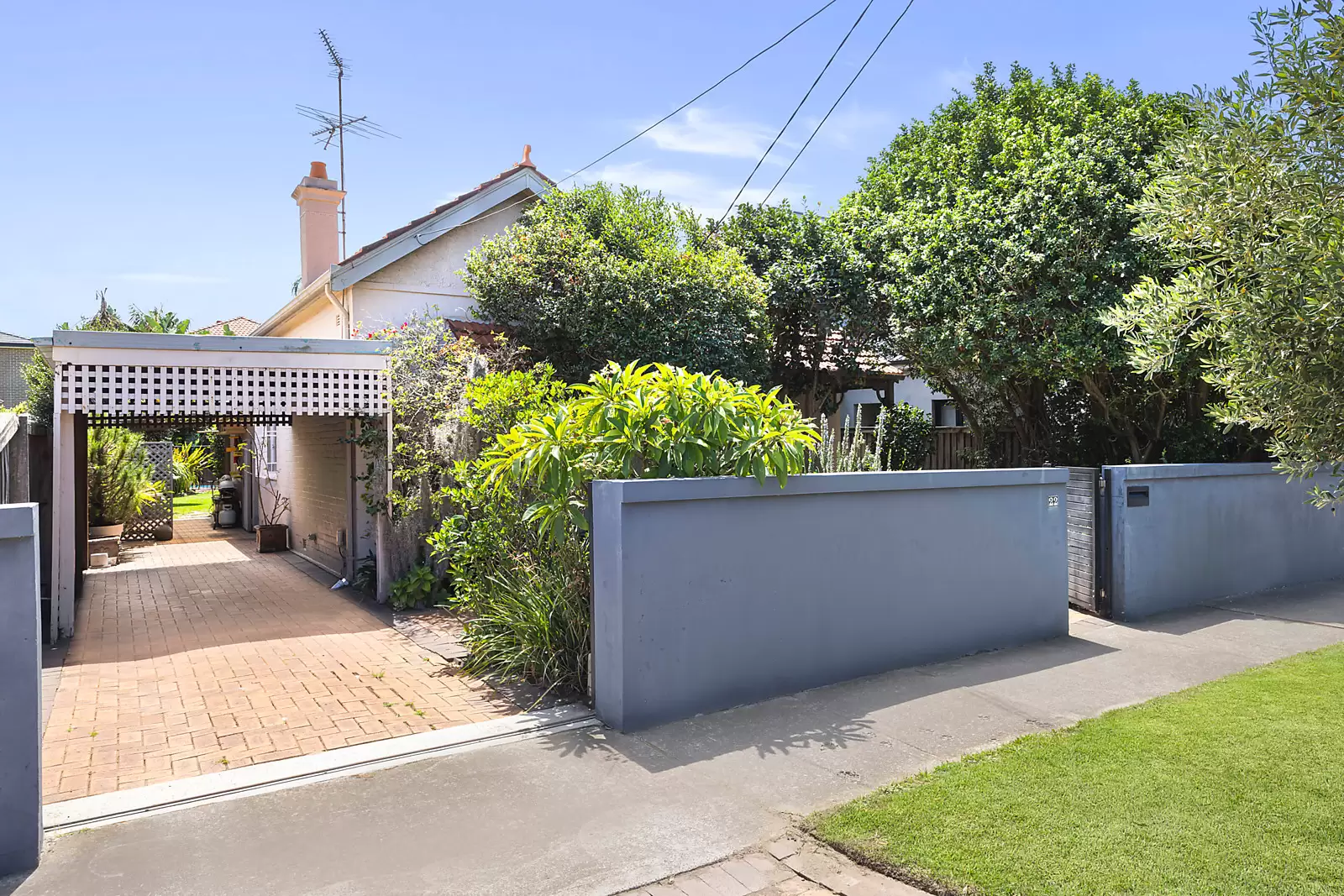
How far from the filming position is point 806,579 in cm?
621

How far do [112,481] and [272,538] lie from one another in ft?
9.53

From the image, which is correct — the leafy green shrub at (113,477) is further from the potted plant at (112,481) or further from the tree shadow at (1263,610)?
the tree shadow at (1263,610)

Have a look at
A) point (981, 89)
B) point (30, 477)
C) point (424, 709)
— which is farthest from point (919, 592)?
point (981, 89)

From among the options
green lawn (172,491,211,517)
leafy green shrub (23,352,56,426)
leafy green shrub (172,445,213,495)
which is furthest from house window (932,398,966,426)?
leafy green shrub (172,445,213,495)

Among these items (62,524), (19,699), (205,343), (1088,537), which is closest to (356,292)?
(205,343)

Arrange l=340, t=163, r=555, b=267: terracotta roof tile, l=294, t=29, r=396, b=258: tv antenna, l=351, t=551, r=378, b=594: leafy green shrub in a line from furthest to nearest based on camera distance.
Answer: l=294, t=29, r=396, b=258: tv antenna, l=340, t=163, r=555, b=267: terracotta roof tile, l=351, t=551, r=378, b=594: leafy green shrub

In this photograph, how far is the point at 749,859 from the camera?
3789 millimetres

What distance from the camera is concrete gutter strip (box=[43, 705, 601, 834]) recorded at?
4262mm

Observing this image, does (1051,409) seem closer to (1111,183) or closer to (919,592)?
(1111,183)

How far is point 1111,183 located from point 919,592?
649 centimetres

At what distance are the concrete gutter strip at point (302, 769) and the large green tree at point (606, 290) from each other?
6.13m

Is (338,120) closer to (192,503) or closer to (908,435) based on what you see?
(908,435)

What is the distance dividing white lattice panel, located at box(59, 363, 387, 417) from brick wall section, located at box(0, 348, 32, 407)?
26.1 meters

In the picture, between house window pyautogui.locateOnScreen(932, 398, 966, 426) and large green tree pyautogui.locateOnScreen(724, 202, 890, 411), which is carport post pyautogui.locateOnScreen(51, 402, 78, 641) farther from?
house window pyautogui.locateOnScreen(932, 398, 966, 426)
